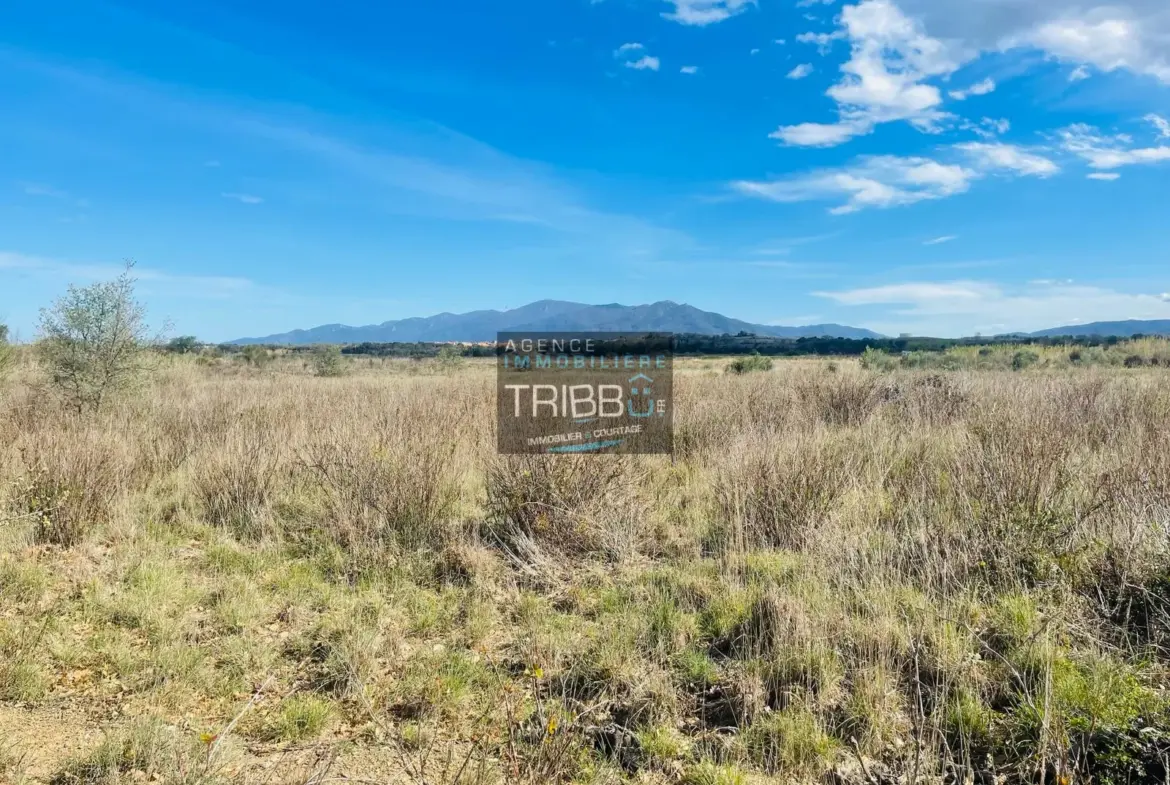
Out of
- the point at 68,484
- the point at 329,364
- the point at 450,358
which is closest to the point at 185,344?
the point at 329,364

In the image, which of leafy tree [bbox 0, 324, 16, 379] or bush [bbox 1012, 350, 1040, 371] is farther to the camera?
bush [bbox 1012, 350, 1040, 371]

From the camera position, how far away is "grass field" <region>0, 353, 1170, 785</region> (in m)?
2.30

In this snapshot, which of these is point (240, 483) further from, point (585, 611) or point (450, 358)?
point (450, 358)

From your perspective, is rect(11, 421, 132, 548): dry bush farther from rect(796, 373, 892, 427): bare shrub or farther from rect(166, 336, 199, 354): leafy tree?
rect(166, 336, 199, 354): leafy tree

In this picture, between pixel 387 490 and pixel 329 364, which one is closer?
pixel 387 490

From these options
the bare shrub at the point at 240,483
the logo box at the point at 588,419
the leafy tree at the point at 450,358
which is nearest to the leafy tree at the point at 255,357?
the leafy tree at the point at 450,358

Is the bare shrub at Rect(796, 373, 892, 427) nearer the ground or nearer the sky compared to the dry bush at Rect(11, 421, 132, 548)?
nearer the sky

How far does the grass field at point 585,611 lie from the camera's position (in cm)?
230

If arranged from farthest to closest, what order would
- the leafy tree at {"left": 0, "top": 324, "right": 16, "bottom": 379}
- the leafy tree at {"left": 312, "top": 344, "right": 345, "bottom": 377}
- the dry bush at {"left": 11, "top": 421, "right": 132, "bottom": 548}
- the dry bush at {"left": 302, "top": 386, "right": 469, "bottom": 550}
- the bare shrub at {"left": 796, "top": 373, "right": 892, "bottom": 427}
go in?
the leafy tree at {"left": 312, "top": 344, "right": 345, "bottom": 377}, the leafy tree at {"left": 0, "top": 324, "right": 16, "bottom": 379}, the bare shrub at {"left": 796, "top": 373, "right": 892, "bottom": 427}, the dry bush at {"left": 302, "top": 386, "right": 469, "bottom": 550}, the dry bush at {"left": 11, "top": 421, "right": 132, "bottom": 548}

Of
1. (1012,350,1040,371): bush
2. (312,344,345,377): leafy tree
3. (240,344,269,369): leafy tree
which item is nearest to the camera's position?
(1012,350,1040,371): bush

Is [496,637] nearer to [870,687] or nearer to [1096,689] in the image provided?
[870,687]

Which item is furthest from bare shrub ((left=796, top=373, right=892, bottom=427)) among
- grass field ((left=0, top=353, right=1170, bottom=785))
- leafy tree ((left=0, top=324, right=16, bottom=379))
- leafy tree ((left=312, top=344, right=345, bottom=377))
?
leafy tree ((left=312, top=344, right=345, bottom=377))

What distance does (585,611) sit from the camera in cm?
362

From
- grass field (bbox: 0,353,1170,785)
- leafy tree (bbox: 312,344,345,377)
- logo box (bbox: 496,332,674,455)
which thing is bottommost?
grass field (bbox: 0,353,1170,785)
